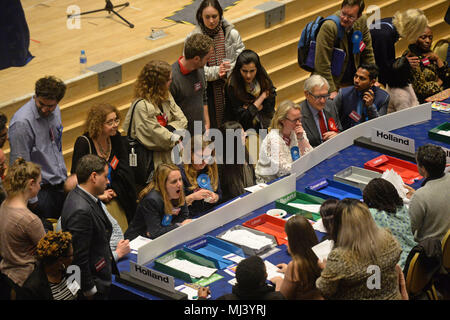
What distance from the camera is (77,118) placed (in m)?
6.81

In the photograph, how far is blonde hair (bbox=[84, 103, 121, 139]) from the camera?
529 centimetres

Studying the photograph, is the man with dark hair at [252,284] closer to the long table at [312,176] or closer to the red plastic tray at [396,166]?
the long table at [312,176]

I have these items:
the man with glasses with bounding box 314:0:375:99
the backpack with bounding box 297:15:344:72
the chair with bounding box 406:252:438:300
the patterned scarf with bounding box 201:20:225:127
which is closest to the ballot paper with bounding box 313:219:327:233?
the chair with bounding box 406:252:438:300

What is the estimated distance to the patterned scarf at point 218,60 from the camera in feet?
21.5

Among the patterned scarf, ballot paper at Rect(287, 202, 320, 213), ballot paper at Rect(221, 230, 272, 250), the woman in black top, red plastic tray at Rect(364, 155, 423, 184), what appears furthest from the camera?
the patterned scarf

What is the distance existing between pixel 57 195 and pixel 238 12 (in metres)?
3.75

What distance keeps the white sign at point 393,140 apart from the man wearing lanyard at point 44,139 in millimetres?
2530

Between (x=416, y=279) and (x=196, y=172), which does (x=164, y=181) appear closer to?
(x=196, y=172)

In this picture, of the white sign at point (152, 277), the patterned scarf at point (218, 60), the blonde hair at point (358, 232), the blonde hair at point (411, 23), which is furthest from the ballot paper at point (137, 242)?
the blonde hair at point (411, 23)

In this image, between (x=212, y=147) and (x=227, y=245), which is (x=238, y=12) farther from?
(x=227, y=245)

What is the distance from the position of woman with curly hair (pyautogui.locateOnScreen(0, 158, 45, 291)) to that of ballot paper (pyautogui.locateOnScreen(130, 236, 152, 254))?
0.63m

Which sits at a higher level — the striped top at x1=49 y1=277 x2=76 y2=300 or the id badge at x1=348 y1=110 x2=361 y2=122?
the striped top at x1=49 y1=277 x2=76 y2=300

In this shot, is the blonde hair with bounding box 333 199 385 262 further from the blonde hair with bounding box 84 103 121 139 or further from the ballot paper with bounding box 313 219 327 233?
the blonde hair with bounding box 84 103 121 139
